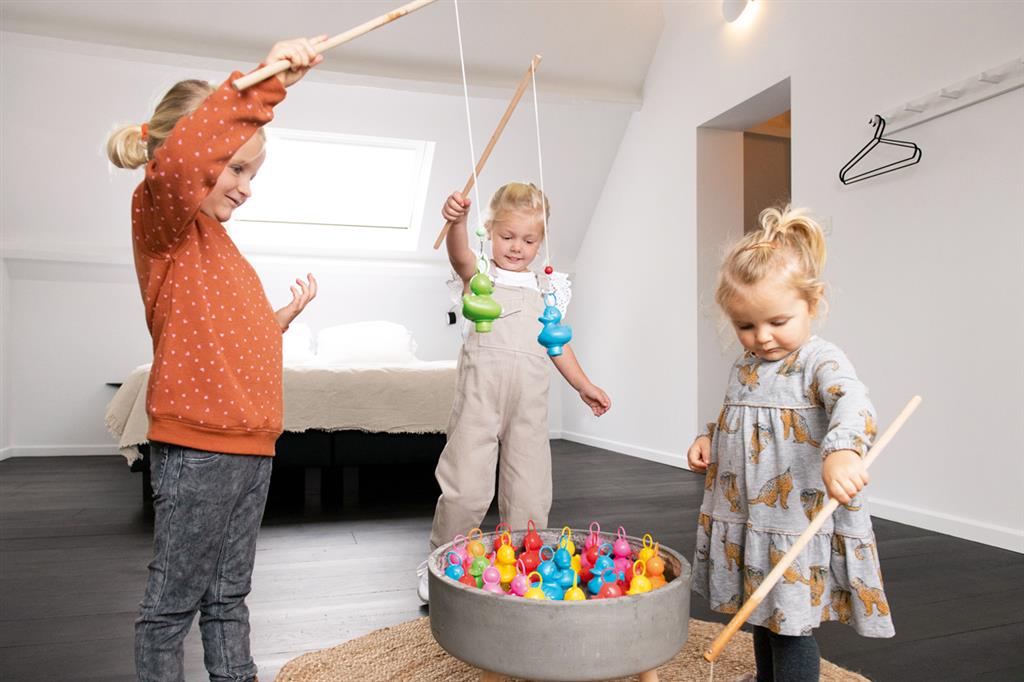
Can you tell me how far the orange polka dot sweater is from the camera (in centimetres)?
108

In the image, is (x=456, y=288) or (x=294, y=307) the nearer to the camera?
(x=294, y=307)

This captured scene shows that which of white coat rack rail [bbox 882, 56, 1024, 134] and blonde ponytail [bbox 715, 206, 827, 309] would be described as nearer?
blonde ponytail [bbox 715, 206, 827, 309]

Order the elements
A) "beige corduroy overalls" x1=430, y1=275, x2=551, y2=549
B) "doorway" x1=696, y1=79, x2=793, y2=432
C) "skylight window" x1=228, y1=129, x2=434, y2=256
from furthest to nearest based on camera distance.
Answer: "skylight window" x1=228, y1=129, x2=434, y2=256, "doorway" x1=696, y1=79, x2=793, y2=432, "beige corduroy overalls" x1=430, y1=275, x2=551, y2=549

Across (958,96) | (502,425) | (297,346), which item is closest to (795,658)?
(502,425)

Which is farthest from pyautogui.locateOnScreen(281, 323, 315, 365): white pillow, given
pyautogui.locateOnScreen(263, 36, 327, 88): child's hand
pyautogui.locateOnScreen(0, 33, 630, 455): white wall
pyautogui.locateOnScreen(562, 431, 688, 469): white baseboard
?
pyautogui.locateOnScreen(263, 36, 327, 88): child's hand

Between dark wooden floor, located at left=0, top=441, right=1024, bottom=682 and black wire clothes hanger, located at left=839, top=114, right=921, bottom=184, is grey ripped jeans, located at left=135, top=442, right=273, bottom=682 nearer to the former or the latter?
dark wooden floor, located at left=0, top=441, right=1024, bottom=682

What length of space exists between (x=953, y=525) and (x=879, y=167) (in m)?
1.30

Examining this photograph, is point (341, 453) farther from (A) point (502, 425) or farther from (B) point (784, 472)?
(B) point (784, 472)

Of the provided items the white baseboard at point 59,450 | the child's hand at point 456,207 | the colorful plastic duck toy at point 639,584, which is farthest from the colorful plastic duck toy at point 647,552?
the white baseboard at point 59,450

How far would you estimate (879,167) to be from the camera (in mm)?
2881

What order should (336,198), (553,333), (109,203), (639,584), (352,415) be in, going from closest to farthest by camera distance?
(639,584) < (553,333) < (352,415) < (109,203) < (336,198)

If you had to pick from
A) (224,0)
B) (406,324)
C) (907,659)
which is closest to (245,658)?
(907,659)

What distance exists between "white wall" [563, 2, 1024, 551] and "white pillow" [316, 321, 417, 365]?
1.63 m

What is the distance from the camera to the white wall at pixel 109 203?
407 cm
